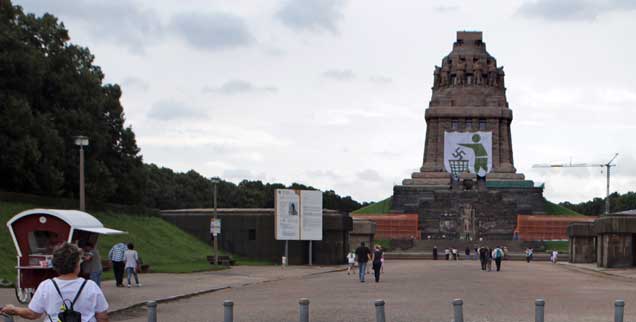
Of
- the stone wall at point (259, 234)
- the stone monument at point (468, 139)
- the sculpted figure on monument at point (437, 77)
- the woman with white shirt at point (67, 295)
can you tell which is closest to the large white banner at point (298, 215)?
the stone wall at point (259, 234)

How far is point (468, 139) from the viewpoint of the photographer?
117 meters

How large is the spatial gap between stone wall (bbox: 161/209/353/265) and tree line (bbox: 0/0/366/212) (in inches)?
147

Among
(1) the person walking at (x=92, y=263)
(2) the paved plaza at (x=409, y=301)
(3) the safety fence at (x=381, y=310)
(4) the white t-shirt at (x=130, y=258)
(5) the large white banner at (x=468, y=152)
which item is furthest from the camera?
(5) the large white banner at (x=468, y=152)

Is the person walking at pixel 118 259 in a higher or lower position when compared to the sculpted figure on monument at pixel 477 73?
lower

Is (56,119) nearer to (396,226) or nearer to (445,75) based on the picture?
(396,226)

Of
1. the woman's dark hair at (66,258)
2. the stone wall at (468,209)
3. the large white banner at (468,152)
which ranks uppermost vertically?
the large white banner at (468,152)

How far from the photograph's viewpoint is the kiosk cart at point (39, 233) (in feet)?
68.1

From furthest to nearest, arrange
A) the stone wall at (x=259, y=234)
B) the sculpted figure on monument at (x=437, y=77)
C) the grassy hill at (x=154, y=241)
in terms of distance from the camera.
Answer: the sculpted figure on monument at (x=437, y=77), the stone wall at (x=259, y=234), the grassy hill at (x=154, y=241)

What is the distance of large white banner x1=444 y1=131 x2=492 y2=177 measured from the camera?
116938 millimetres

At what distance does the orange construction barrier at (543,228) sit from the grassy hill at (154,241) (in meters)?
49.5

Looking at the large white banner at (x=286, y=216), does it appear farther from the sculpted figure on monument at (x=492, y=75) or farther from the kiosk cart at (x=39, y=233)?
the sculpted figure on monument at (x=492, y=75)

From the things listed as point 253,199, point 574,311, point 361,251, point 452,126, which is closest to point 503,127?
point 452,126

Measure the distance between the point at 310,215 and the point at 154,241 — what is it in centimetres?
921

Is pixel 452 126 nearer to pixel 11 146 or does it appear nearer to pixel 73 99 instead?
pixel 73 99
